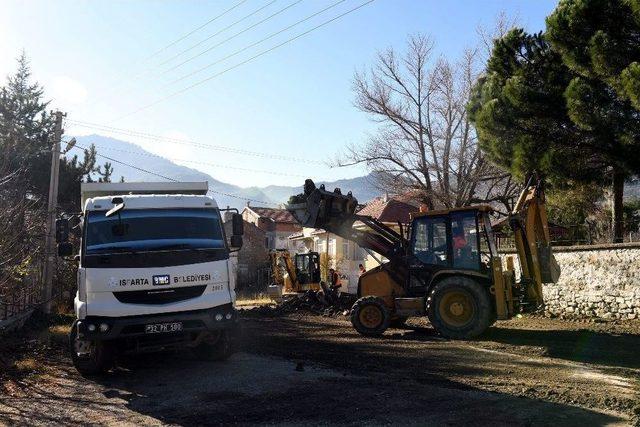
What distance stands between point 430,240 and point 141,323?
23.1 feet

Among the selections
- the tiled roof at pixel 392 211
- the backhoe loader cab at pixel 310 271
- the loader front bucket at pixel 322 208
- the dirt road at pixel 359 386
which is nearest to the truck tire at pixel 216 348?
the dirt road at pixel 359 386

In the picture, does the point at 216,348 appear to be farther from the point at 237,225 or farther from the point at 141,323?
the point at 237,225

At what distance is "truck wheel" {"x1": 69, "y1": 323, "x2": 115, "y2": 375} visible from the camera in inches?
355

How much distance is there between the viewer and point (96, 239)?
30.5 ft

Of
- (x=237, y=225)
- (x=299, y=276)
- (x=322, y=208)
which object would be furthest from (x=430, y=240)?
(x=299, y=276)

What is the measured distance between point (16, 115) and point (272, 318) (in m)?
22.7

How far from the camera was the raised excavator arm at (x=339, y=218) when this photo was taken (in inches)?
579

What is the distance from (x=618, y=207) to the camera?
18.7 meters

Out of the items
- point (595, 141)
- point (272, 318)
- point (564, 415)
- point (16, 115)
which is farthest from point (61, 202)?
point (564, 415)

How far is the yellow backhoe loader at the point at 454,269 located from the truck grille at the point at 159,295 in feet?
19.0

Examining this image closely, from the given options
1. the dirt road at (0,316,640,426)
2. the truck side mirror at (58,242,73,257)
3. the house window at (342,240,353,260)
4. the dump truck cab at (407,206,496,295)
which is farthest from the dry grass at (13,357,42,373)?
the house window at (342,240,353,260)

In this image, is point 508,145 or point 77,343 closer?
point 77,343

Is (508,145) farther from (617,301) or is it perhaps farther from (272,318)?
(272,318)

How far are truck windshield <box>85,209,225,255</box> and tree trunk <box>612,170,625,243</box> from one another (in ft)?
41.4
